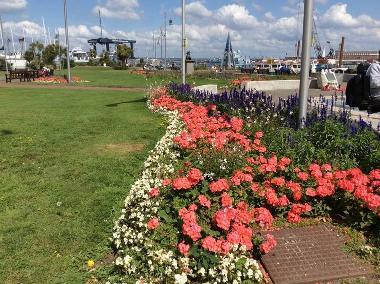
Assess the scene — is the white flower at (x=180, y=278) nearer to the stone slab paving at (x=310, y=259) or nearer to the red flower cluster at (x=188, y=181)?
the stone slab paving at (x=310, y=259)

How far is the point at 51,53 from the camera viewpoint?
6912 cm

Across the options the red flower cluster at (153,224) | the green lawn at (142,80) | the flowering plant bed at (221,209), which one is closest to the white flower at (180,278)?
the flowering plant bed at (221,209)

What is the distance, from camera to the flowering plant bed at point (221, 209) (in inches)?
147

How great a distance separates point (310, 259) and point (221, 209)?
3.37 feet

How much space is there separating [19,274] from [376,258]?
357 cm

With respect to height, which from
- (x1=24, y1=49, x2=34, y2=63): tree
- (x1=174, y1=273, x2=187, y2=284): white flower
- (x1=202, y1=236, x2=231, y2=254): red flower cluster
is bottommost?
(x1=174, y1=273, x2=187, y2=284): white flower

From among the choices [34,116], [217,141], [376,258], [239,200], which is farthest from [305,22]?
[34,116]

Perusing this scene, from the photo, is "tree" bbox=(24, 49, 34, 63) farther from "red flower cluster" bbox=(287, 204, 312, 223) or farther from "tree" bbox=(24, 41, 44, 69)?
"red flower cluster" bbox=(287, 204, 312, 223)

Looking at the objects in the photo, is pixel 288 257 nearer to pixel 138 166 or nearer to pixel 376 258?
pixel 376 258

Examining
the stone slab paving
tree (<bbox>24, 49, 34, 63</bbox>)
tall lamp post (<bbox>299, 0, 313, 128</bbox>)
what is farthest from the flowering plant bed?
tree (<bbox>24, 49, 34, 63</bbox>)

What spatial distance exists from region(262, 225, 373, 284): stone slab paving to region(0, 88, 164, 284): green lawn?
1867 mm

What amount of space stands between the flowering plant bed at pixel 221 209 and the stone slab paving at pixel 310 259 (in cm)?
19

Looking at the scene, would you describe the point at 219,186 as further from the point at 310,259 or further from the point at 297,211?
the point at 310,259

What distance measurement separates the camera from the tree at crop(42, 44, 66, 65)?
2721 inches
